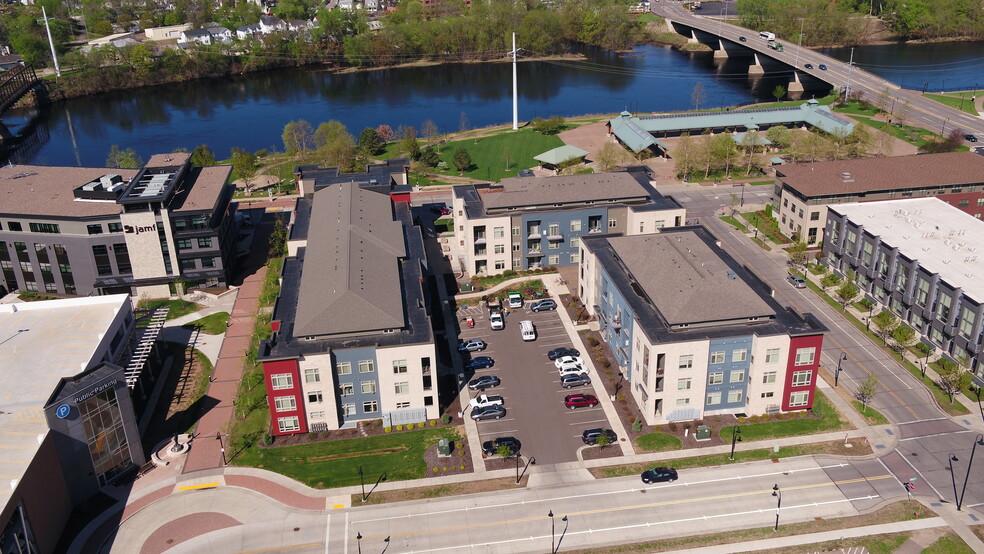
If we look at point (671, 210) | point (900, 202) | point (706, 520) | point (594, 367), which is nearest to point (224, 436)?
point (594, 367)

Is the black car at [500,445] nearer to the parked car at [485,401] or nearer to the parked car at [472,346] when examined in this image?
the parked car at [485,401]

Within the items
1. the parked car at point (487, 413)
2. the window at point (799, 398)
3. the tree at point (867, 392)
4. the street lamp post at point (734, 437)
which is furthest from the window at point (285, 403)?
the tree at point (867, 392)

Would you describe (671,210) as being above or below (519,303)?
above

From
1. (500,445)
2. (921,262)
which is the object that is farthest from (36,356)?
(921,262)

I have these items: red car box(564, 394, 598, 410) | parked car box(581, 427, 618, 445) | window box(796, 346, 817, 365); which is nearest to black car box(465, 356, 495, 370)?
red car box(564, 394, 598, 410)

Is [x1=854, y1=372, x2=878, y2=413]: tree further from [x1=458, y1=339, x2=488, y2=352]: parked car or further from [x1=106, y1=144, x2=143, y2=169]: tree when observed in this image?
[x1=106, y1=144, x2=143, y2=169]: tree

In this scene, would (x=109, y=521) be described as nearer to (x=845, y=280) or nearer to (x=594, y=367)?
(x=594, y=367)
